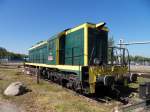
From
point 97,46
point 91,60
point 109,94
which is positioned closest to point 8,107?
point 91,60

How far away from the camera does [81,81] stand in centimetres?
992

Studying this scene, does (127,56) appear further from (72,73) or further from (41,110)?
(41,110)

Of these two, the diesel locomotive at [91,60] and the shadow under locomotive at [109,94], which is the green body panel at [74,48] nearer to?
the diesel locomotive at [91,60]

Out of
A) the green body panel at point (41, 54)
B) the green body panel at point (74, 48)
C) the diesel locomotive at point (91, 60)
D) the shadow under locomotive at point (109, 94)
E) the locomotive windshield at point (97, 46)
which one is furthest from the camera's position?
the green body panel at point (41, 54)

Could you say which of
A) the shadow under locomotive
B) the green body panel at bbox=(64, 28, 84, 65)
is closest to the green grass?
the shadow under locomotive

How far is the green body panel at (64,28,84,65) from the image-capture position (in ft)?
36.2

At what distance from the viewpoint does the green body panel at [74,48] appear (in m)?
11.0

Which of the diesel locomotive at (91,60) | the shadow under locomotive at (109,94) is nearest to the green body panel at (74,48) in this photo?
the diesel locomotive at (91,60)

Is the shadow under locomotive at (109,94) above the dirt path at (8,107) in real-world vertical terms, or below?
above

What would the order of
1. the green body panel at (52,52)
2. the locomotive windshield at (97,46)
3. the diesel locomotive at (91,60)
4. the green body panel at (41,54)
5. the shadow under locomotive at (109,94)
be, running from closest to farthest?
the diesel locomotive at (91,60) → the shadow under locomotive at (109,94) → the locomotive windshield at (97,46) → the green body panel at (52,52) → the green body panel at (41,54)

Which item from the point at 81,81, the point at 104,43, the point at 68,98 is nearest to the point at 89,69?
the point at 81,81

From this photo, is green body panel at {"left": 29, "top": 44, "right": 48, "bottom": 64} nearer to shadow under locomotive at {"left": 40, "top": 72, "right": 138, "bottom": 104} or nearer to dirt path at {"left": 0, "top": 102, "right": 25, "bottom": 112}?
shadow under locomotive at {"left": 40, "top": 72, "right": 138, "bottom": 104}

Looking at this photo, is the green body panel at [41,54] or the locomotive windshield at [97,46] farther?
the green body panel at [41,54]

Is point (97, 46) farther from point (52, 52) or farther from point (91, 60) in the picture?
point (52, 52)
